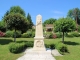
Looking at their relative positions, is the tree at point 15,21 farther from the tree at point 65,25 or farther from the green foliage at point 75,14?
the green foliage at point 75,14

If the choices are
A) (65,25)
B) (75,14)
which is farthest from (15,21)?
(75,14)

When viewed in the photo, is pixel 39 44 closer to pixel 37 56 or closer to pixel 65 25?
pixel 37 56

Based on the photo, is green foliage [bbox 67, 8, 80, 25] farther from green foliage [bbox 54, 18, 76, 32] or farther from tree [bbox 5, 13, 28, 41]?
tree [bbox 5, 13, 28, 41]

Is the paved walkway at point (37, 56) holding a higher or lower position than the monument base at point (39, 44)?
lower

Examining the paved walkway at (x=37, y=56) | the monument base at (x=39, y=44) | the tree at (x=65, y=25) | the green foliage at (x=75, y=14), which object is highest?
the green foliage at (x=75, y=14)

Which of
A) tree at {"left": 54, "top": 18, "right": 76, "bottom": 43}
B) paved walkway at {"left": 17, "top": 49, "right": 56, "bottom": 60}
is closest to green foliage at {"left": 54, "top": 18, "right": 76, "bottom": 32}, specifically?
tree at {"left": 54, "top": 18, "right": 76, "bottom": 43}

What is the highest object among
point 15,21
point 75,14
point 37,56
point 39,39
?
point 75,14

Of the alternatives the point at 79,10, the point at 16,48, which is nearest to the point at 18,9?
the point at 79,10

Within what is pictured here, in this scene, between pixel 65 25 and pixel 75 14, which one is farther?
pixel 75 14

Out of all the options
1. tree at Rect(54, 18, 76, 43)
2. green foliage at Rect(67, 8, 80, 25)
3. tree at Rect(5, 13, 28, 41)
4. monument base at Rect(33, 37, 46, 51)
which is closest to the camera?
monument base at Rect(33, 37, 46, 51)

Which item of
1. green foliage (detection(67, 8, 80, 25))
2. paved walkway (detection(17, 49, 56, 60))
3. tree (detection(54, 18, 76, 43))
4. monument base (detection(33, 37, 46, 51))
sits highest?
green foliage (detection(67, 8, 80, 25))

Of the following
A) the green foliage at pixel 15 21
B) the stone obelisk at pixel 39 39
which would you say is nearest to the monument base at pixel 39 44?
the stone obelisk at pixel 39 39

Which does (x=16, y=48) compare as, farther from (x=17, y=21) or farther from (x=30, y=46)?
(x=17, y=21)

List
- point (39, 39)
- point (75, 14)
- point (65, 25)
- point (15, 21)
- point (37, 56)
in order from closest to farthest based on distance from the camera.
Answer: point (37, 56), point (39, 39), point (65, 25), point (15, 21), point (75, 14)
